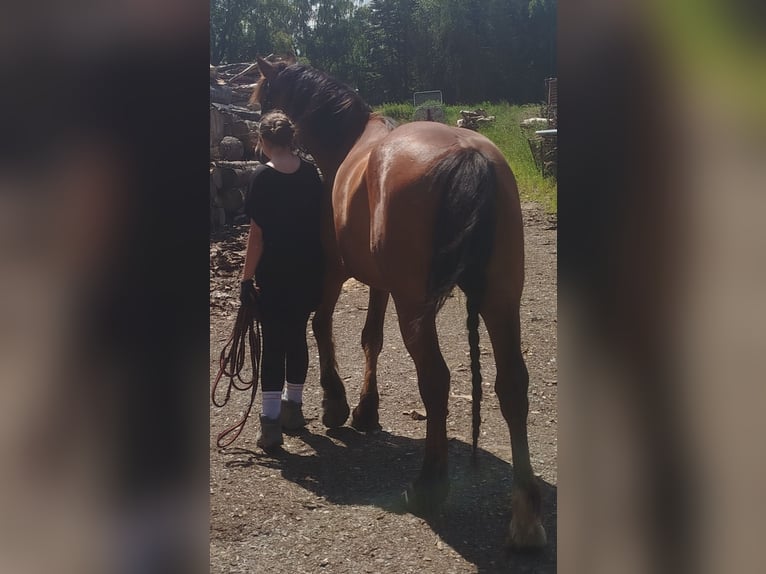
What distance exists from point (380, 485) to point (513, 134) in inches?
63.5

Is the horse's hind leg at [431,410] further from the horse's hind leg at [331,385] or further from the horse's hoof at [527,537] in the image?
the horse's hind leg at [331,385]

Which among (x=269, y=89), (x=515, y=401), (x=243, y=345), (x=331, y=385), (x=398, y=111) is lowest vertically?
(x=331, y=385)

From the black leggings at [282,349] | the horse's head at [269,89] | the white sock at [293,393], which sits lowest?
the white sock at [293,393]

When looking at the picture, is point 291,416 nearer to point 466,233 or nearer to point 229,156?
point 466,233

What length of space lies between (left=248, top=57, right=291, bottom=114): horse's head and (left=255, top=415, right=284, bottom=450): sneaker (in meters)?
1.48

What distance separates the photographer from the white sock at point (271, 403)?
2.85m

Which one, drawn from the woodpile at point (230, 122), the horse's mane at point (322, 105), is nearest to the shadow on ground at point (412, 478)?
the horse's mane at point (322, 105)

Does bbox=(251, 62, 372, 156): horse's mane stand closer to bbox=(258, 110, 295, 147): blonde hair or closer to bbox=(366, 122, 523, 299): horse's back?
bbox=(258, 110, 295, 147): blonde hair

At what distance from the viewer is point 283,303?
285 cm

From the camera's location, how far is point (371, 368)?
334 centimetres

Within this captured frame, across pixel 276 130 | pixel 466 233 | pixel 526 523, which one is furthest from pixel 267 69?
pixel 526 523
